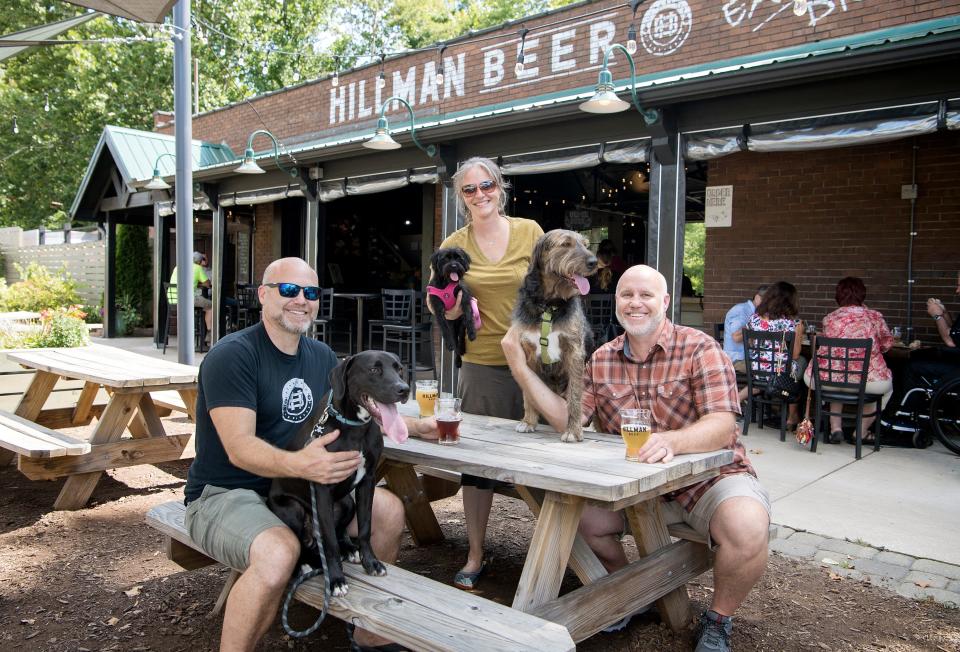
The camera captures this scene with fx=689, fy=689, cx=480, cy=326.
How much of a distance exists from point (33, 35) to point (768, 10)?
305 inches

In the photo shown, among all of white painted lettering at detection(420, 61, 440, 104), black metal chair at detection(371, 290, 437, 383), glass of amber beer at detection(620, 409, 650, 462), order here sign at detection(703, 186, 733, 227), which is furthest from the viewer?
white painted lettering at detection(420, 61, 440, 104)

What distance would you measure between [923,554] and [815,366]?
255cm

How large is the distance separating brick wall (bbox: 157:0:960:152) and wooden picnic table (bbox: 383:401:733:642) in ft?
24.1

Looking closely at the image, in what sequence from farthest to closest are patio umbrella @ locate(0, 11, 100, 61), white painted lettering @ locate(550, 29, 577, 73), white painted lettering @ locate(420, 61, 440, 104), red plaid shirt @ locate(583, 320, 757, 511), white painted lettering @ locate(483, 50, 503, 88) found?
white painted lettering @ locate(420, 61, 440, 104) → white painted lettering @ locate(483, 50, 503, 88) → white painted lettering @ locate(550, 29, 577, 73) → patio umbrella @ locate(0, 11, 100, 61) → red plaid shirt @ locate(583, 320, 757, 511)

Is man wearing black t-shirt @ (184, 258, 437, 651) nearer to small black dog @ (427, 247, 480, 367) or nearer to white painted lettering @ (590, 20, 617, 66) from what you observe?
small black dog @ (427, 247, 480, 367)

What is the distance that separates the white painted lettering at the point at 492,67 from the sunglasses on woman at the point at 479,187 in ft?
29.0

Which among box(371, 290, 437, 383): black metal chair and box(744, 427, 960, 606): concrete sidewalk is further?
box(371, 290, 437, 383): black metal chair

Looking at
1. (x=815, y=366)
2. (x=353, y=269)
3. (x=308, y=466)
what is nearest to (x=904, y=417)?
(x=815, y=366)

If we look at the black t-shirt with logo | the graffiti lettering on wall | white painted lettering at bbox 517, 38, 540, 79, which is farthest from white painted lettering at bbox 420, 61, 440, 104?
the black t-shirt with logo

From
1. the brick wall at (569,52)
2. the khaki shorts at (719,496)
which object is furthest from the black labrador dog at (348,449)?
the brick wall at (569,52)

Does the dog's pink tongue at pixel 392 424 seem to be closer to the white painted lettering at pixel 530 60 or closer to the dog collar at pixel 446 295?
the dog collar at pixel 446 295

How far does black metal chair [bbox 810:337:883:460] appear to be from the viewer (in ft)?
18.4

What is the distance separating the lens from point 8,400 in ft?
19.0

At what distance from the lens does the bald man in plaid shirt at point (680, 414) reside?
2363 mm
